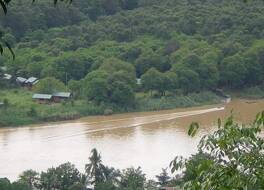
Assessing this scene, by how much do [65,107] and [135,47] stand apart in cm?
312

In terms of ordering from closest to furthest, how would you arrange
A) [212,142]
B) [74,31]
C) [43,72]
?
1. [212,142]
2. [43,72]
3. [74,31]

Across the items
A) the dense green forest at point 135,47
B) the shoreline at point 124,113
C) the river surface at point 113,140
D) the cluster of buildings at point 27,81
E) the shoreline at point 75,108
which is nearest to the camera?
the river surface at point 113,140

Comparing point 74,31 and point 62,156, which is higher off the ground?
point 74,31

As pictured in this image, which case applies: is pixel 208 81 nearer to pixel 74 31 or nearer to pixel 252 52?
pixel 252 52

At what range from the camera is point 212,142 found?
1537 mm

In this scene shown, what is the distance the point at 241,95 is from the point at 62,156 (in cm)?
534

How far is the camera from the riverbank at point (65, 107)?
10.5 m

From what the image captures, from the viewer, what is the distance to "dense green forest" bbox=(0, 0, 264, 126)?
11992 millimetres

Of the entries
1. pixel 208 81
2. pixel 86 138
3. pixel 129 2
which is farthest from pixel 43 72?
pixel 129 2

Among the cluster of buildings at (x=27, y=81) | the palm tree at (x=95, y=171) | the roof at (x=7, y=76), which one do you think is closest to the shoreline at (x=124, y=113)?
the cluster of buildings at (x=27, y=81)

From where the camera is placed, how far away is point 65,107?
11.0 meters

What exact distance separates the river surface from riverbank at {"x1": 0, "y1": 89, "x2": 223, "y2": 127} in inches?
8.2

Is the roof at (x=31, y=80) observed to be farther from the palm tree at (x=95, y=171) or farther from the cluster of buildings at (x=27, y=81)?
the palm tree at (x=95, y=171)

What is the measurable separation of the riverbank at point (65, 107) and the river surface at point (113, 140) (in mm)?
208
